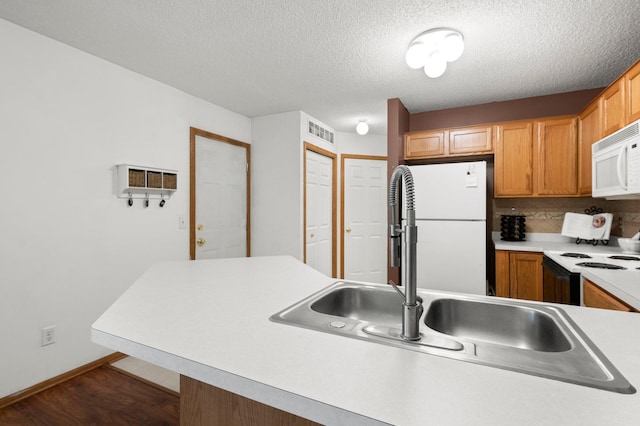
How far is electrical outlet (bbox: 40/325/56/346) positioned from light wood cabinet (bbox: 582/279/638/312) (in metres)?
3.48

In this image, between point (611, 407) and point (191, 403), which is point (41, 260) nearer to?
point (191, 403)

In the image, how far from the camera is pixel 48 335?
2246 mm

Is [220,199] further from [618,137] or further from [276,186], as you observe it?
[618,137]

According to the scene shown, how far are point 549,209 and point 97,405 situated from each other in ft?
14.5

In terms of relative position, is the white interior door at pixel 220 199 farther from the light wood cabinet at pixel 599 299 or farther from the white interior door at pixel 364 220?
the light wood cabinet at pixel 599 299

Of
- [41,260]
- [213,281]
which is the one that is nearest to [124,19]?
[41,260]

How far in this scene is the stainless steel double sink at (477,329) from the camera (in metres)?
0.66

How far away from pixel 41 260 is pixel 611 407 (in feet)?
9.82

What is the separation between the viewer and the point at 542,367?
65 cm

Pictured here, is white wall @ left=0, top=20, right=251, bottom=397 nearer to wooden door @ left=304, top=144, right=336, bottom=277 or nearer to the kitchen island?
the kitchen island

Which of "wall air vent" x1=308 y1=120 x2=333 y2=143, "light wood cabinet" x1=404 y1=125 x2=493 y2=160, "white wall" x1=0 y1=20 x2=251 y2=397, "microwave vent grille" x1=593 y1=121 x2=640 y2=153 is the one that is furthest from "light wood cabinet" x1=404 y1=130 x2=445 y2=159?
"white wall" x1=0 y1=20 x2=251 y2=397

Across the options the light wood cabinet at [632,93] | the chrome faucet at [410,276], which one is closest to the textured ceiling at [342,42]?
the light wood cabinet at [632,93]

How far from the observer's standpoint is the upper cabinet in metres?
3.11

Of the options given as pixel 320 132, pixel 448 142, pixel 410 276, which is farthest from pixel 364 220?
pixel 410 276
